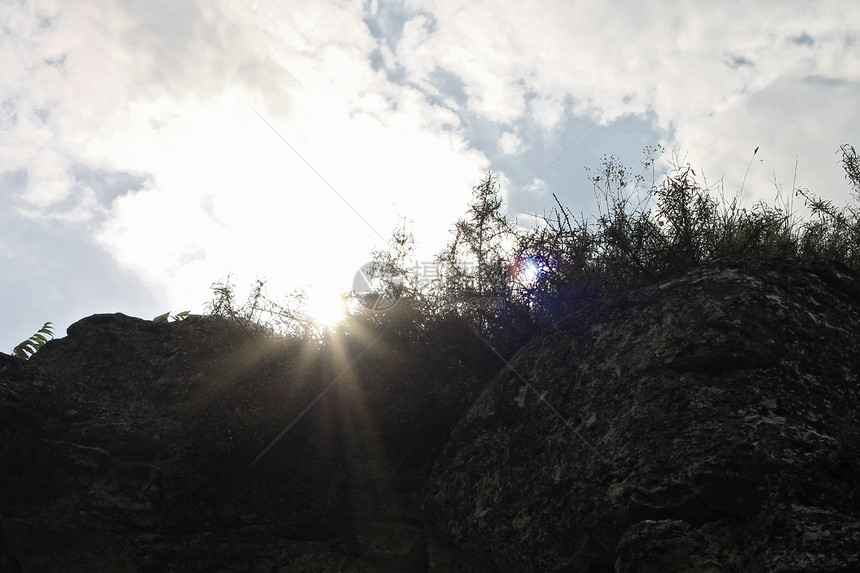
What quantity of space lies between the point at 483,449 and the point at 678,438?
1737 millimetres

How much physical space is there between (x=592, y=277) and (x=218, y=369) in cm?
413

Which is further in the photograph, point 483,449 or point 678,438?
point 483,449

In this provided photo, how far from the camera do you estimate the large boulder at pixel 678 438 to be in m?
3.34

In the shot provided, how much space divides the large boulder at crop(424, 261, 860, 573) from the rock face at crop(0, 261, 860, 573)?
15 millimetres

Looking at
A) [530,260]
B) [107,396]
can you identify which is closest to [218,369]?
[107,396]

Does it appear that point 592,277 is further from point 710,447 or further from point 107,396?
point 107,396

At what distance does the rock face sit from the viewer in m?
3.51

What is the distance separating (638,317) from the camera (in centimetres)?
498

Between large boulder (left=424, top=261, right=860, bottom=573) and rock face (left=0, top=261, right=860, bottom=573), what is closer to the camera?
large boulder (left=424, top=261, right=860, bottom=573)

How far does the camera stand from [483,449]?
5.07 meters

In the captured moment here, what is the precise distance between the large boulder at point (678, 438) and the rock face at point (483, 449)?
15 millimetres

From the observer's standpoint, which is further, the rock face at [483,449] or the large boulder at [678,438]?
the rock face at [483,449]

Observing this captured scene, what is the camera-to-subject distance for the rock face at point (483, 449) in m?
3.51

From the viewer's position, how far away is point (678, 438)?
3904 mm
